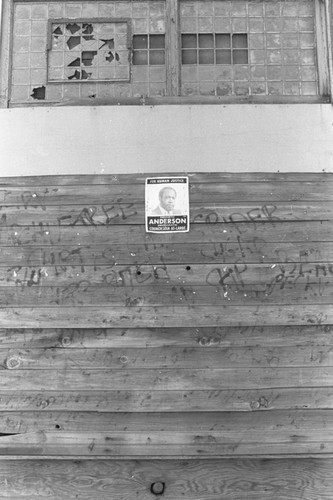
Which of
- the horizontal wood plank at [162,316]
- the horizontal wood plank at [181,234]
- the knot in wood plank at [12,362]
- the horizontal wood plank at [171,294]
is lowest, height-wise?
the knot in wood plank at [12,362]

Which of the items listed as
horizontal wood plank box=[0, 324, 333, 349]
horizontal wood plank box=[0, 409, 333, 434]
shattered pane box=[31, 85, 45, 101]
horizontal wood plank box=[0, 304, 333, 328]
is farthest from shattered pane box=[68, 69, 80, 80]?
horizontal wood plank box=[0, 409, 333, 434]

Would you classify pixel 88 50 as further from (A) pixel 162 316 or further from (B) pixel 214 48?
(A) pixel 162 316

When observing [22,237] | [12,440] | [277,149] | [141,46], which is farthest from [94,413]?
[141,46]

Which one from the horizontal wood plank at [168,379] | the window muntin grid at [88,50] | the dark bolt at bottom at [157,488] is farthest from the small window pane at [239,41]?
the dark bolt at bottom at [157,488]

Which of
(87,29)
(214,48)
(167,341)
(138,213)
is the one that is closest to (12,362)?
(167,341)

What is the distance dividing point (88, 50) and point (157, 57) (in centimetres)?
69

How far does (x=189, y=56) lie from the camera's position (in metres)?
4.03

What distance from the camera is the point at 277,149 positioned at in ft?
12.4

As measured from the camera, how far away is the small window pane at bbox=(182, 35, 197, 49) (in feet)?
13.3

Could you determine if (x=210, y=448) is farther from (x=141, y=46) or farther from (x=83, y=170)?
(x=141, y=46)

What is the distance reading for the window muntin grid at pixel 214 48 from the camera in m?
4.03

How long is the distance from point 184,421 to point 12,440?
1508 millimetres

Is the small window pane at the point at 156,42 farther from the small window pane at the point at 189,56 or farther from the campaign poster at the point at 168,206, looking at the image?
the campaign poster at the point at 168,206

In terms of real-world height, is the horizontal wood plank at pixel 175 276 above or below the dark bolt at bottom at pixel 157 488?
above
